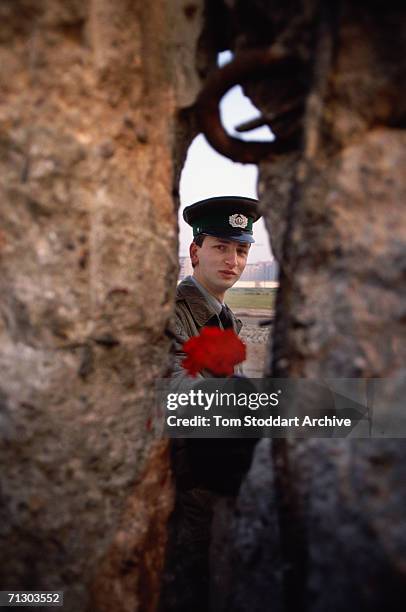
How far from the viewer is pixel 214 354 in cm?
136

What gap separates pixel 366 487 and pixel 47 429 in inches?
33.5

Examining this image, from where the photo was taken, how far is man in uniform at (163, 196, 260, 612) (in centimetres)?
143

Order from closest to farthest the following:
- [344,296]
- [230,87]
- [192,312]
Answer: [344,296] → [230,87] → [192,312]

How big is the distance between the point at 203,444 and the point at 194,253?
1.69 m

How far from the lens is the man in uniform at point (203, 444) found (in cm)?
143

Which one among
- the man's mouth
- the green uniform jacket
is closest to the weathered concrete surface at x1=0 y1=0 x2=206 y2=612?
the green uniform jacket

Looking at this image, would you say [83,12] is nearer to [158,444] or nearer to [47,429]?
[47,429]

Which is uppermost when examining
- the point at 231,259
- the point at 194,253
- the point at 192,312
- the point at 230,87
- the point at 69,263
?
the point at 194,253

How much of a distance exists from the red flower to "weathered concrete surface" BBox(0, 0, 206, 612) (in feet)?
0.92

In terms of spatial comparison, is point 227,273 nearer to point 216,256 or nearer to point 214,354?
point 216,256

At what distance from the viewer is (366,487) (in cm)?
91

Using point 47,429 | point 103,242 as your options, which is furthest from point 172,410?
point 103,242

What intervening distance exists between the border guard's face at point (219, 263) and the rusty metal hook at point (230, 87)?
1337 mm

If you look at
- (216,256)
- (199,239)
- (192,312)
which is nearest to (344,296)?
(192,312)
